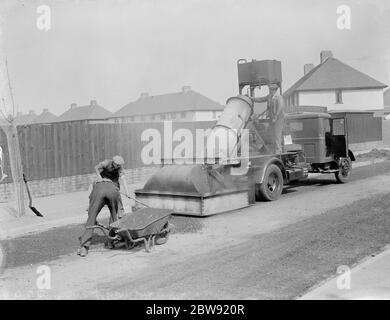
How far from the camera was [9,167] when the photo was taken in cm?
1394

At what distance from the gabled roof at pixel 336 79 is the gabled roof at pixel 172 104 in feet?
46.0

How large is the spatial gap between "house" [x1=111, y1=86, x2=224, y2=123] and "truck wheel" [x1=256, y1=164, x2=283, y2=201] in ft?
163

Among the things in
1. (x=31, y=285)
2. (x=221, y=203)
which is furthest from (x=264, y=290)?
(x=221, y=203)

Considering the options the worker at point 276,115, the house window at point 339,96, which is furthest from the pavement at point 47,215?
the house window at point 339,96

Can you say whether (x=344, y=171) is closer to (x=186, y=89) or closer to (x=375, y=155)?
(x=375, y=155)

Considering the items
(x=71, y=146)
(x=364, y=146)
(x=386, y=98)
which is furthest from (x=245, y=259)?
(x=386, y=98)

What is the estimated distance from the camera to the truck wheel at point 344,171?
52.1 feet

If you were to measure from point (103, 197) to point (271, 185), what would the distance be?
6360 millimetres

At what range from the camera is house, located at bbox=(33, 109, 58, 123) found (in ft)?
277

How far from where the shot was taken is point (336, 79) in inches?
2071

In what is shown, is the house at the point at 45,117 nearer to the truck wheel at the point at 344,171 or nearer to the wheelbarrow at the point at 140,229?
the truck wheel at the point at 344,171
